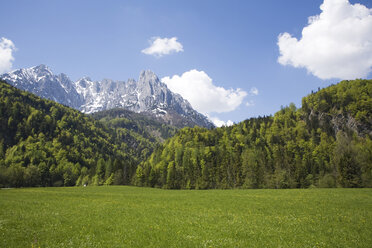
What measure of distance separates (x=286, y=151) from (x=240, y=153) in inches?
1101

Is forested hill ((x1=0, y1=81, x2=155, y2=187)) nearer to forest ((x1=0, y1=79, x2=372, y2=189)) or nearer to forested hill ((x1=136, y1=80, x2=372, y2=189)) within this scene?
forest ((x1=0, y1=79, x2=372, y2=189))

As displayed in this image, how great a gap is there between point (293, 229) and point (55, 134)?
227273 mm

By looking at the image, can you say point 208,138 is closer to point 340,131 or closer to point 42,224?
point 340,131

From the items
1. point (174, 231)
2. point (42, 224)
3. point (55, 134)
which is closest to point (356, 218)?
point (174, 231)

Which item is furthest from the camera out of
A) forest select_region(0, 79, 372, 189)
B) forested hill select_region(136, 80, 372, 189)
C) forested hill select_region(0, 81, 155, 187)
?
forested hill select_region(0, 81, 155, 187)

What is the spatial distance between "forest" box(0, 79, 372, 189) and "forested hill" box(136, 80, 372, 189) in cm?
41

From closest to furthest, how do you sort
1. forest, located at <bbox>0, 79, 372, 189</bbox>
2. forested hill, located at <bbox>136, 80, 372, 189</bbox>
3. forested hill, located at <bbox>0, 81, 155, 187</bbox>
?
forested hill, located at <bbox>136, 80, 372, 189</bbox>, forest, located at <bbox>0, 79, 372, 189</bbox>, forested hill, located at <bbox>0, 81, 155, 187</bbox>

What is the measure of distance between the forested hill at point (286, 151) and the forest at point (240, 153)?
1.36ft

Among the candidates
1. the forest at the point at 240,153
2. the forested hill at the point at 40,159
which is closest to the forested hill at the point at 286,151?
the forest at the point at 240,153

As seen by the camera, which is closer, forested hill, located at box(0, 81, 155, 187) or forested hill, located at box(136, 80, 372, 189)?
forested hill, located at box(136, 80, 372, 189)

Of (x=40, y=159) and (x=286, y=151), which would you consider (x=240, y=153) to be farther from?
(x=40, y=159)

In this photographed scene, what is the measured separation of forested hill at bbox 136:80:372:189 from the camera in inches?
3334

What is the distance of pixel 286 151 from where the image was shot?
105 m

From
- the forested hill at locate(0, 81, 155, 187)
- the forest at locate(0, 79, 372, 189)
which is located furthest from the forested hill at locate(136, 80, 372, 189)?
the forested hill at locate(0, 81, 155, 187)
